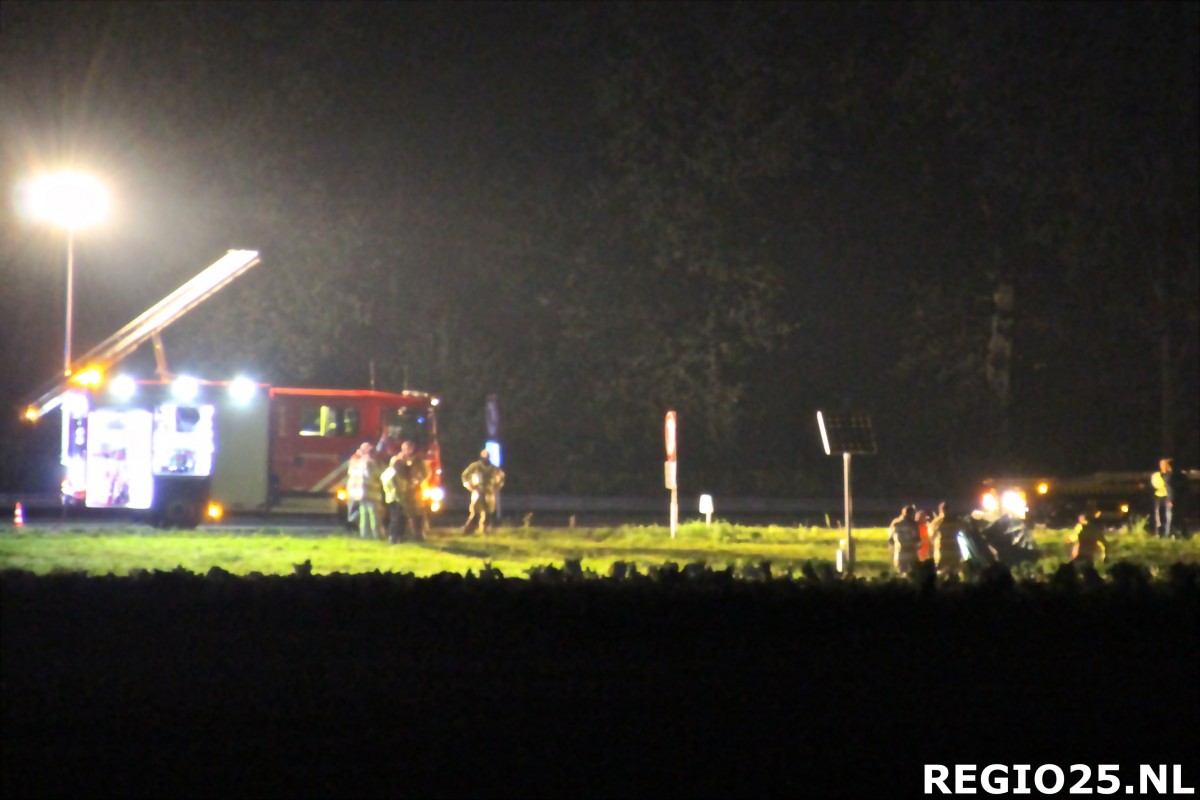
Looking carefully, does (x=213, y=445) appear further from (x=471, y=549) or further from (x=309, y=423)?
(x=471, y=549)

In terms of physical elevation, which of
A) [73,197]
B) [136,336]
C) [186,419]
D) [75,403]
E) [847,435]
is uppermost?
[73,197]

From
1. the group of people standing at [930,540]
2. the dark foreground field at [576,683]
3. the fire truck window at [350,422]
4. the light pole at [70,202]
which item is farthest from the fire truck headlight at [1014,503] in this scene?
the light pole at [70,202]

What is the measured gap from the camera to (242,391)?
3030 centimetres

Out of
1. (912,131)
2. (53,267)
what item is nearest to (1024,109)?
(912,131)

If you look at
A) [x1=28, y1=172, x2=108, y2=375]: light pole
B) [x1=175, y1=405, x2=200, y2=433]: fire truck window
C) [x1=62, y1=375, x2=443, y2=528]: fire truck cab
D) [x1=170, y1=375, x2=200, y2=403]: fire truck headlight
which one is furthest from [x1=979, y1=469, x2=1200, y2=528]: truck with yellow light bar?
[x1=28, y1=172, x2=108, y2=375]: light pole

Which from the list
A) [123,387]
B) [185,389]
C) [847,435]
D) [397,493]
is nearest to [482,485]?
[397,493]

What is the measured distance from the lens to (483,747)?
7.98m

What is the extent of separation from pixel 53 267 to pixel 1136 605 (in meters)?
37.9

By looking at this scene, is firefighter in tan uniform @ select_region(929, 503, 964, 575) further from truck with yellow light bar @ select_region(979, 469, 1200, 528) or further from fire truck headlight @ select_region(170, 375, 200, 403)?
fire truck headlight @ select_region(170, 375, 200, 403)

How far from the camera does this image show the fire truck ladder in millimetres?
29453

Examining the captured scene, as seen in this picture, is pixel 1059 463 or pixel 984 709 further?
pixel 1059 463

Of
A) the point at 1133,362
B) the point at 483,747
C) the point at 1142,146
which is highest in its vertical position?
the point at 1142,146

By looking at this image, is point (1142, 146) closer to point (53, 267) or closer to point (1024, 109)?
point (1024, 109)

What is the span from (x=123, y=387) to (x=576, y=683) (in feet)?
72.8
